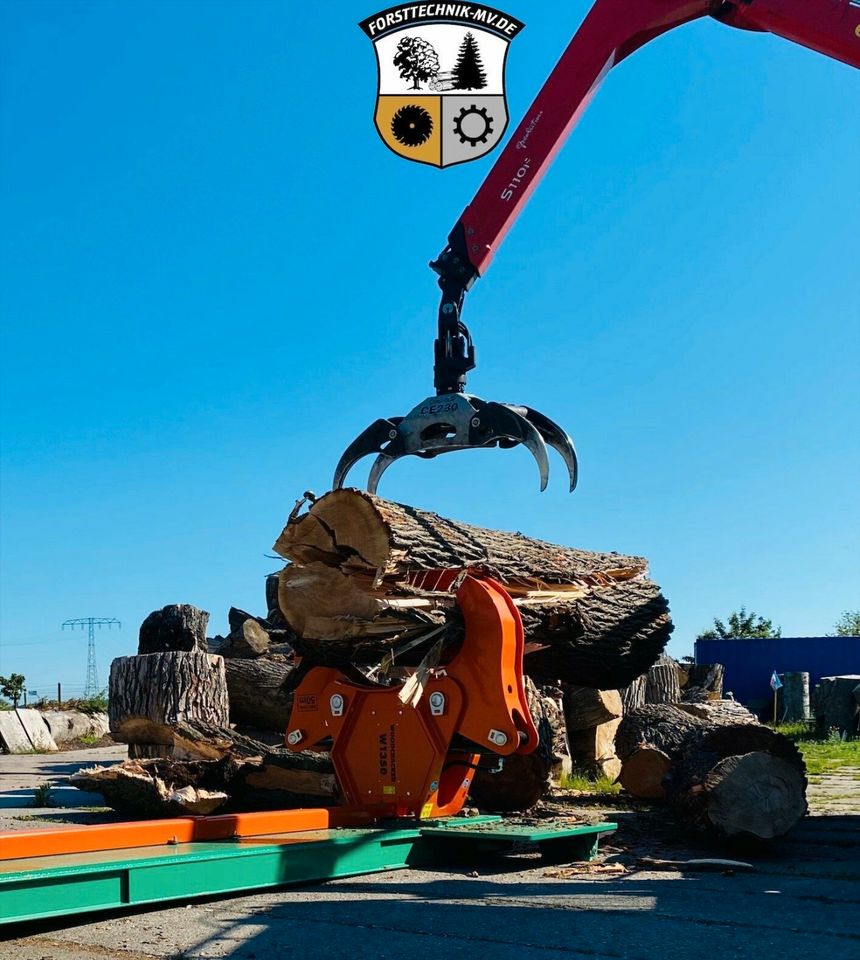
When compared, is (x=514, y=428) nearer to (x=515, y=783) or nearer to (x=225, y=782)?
(x=515, y=783)

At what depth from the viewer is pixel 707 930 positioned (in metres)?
4.58

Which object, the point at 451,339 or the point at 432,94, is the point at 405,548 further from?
the point at 432,94

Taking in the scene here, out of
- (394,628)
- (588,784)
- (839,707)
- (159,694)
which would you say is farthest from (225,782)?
(839,707)

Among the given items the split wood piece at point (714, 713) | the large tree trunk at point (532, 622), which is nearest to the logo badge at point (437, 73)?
the large tree trunk at point (532, 622)

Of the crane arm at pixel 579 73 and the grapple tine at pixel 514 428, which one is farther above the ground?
the crane arm at pixel 579 73

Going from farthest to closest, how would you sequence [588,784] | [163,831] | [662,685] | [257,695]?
[662,685] → [257,695] → [588,784] → [163,831]

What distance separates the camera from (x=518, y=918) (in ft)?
15.9

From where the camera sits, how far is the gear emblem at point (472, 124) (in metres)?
8.70

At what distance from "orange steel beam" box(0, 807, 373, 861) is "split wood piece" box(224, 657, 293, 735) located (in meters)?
5.34

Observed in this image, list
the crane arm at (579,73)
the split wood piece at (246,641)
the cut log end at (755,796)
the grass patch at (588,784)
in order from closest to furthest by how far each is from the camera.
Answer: the cut log end at (755,796) → the crane arm at (579,73) → the grass patch at (588,784) → the split wood piece at (246,641)

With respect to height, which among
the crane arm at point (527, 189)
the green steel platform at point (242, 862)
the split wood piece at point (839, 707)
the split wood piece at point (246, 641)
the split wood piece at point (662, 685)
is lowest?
the split wood piece at point (839, 707)

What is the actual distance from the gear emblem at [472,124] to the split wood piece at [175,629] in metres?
6.32

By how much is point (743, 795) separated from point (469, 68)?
18.4 feet

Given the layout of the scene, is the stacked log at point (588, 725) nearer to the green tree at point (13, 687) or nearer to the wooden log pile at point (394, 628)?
the wooden log pile at point (394, 628)
